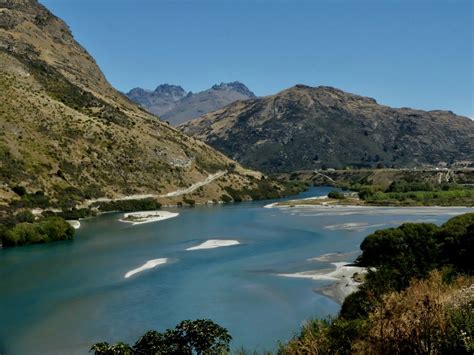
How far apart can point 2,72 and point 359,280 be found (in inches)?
5806

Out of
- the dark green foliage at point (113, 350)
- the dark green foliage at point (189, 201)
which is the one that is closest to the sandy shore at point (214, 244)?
the dark green foliage at point (113, 350)

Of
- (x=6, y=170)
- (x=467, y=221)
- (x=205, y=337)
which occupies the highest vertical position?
(x=6, y=170)

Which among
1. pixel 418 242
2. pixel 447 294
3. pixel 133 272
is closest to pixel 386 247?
pixel 418 242

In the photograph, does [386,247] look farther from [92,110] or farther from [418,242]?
[92,110]

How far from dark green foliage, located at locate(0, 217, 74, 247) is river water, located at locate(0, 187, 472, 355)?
10.2 ft

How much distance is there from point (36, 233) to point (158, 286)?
40126 millimetres

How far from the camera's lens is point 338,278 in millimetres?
57312

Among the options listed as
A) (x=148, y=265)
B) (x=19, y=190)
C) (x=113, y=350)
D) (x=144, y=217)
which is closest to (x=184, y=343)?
(x=113, y=350)

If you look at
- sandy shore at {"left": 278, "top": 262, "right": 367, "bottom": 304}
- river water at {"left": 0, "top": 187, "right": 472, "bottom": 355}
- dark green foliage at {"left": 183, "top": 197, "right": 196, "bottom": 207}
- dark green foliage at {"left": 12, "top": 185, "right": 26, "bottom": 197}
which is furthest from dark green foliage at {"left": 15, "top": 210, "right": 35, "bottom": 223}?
dark green foliage at {"left": 183, "top": 197, "right": 196, "bottom": 207}

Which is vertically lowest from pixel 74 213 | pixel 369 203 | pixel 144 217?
pixel 144 217

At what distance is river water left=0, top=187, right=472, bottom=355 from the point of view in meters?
40.7

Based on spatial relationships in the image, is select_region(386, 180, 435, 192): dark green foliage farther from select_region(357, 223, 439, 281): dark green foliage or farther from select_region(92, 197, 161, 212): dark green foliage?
select_region(357, 223, 439, 281): dark green foliage

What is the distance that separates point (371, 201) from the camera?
169 metres

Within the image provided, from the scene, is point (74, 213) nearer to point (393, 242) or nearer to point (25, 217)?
→ point (25, 217)
